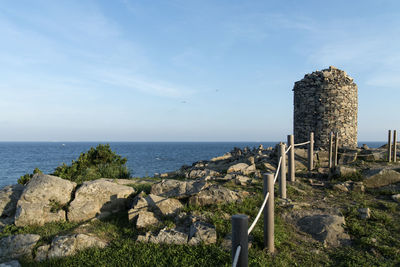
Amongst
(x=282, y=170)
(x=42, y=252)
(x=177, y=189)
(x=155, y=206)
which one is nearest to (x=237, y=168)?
(x=282, y=170)

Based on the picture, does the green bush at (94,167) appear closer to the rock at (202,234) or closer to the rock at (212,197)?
the rock at (212,197)

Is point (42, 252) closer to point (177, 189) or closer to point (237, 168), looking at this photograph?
point (177, 189)

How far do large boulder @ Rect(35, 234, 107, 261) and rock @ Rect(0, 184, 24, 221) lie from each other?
2.68 meters

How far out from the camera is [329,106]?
14.4 meters

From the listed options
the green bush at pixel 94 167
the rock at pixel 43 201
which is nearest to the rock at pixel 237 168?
the green bush at pixel 94 167

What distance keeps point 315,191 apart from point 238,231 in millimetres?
6430

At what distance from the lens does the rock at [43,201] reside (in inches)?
238

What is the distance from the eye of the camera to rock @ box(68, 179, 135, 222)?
6383 millimetres

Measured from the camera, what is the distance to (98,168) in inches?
517

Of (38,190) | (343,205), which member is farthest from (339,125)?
(38,190)

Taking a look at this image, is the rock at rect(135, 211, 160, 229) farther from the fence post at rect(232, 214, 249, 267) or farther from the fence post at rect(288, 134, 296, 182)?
the fence post at rect(288, 134, 296, 182)

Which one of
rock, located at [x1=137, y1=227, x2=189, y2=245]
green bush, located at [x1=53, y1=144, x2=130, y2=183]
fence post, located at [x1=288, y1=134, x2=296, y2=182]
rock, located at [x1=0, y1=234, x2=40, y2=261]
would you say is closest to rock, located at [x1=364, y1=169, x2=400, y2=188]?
fence post, located at [x1=288, y1=134, x2=296, y2=182]

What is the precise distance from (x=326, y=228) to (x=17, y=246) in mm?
6308

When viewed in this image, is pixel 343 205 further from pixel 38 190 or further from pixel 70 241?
pixel 38 190
